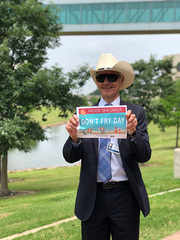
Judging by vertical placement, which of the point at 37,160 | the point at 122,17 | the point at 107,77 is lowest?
the point at 37,160

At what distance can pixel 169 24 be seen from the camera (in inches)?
1134

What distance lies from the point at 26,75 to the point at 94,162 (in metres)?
10.7

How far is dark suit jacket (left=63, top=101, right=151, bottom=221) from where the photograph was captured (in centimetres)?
295

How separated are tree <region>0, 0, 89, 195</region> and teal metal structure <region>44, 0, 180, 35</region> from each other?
15.4 m

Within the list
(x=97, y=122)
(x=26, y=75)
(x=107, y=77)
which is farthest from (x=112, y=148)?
(x=26, y=75)

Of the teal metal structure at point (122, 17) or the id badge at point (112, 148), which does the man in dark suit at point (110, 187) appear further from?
the teal metal structure at point (122, 17)

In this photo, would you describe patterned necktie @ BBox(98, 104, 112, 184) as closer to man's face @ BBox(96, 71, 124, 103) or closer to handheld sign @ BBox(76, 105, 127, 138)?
handheld sign @ BBox(76, 105, 127, 138)

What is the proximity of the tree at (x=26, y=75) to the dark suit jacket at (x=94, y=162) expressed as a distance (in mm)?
8145

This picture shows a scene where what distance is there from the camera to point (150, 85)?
73.9ft

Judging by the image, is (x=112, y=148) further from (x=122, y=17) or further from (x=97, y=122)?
(x=122, y=17)

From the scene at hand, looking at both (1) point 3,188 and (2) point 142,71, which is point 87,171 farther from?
(2) point 142,71

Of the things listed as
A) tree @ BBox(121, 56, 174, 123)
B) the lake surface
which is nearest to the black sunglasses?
tree @ BBox(121, 56, 174, 123)

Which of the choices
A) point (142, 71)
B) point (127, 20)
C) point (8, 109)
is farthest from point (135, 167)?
point (127, 20)

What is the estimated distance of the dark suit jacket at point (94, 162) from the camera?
295 centimetres
